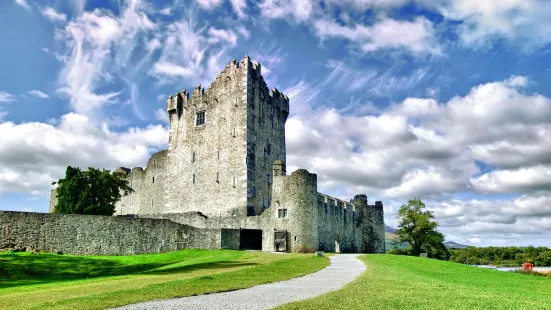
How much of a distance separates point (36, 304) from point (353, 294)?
9090mm

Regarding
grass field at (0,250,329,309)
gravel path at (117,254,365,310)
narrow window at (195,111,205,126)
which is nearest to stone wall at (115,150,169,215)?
narrow window at (195,111,205,126)

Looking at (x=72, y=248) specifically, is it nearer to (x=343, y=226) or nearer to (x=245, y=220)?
(x=245, y=220)

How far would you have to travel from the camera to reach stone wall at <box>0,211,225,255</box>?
114 feet

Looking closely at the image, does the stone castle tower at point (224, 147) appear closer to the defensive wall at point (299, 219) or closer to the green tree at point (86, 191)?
the defensive wall at point (299, 219)

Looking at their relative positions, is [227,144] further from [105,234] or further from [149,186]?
[105,234]

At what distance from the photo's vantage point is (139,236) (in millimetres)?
36656

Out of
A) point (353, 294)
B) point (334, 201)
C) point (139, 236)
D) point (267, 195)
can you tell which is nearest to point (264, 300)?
point (353, 294)

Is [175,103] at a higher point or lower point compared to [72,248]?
higher

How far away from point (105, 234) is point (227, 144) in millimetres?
16885

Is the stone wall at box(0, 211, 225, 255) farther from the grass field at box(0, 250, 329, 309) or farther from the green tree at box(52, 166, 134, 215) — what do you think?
the green tree at box(52, 166, 134, 215)

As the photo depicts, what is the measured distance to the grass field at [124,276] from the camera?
43.8 feet

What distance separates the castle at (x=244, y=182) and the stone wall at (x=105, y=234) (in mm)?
3435

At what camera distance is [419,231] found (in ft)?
171

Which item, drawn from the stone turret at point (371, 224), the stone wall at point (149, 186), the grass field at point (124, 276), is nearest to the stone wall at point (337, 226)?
the stone turret at point (371, 224)
